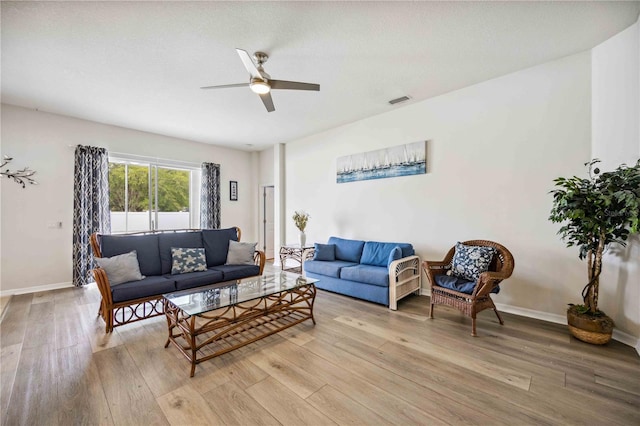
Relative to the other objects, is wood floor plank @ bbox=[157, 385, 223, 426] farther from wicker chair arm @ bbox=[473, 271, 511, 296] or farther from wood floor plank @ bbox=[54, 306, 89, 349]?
wicker chair arm @ bbox=[473, 271, 511, 296]

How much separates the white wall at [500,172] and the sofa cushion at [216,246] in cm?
234

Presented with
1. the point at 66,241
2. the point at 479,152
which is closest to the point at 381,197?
the point at 479,152

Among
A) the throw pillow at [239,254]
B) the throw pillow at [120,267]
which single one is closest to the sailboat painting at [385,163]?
the throw pillow at [239,254]

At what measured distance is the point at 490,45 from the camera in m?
2.62

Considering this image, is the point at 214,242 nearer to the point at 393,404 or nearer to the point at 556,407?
the point at 393,404

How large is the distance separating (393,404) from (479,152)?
311cm

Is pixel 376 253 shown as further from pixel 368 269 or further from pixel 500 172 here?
pixel 500 172

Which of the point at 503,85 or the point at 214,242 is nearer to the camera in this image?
the point at 503,85

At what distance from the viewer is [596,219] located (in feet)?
7.48

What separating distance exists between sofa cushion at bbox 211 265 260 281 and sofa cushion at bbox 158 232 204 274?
512mm

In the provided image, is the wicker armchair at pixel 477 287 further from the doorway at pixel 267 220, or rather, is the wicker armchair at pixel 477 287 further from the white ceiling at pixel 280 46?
the doorway at pixel 267 220

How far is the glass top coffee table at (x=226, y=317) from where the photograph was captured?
85.4 inches

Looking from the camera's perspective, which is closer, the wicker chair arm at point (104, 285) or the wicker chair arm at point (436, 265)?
the wicker chair arm at point (104, 285)

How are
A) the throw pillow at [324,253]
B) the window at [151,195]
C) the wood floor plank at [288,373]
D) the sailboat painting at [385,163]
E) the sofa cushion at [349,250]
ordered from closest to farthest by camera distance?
the wood floor plank at [288,373] → the sailboat painting at [385,163] → the sofa cushion at [349,250] → the throw pillow at [324,253] → the window at [151,195]
